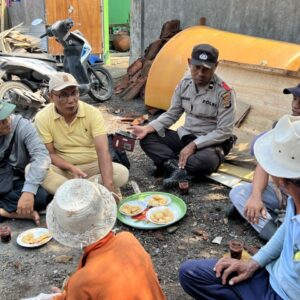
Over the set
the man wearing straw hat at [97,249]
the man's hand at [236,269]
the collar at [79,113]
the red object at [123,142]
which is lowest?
the red object at [123,142]

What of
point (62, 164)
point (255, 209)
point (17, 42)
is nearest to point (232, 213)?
point (255, 209)

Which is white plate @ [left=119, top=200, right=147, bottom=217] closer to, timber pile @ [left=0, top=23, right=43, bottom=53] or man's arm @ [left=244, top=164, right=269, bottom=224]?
man's arm @ [left=244, top=164, right=269, bottom=224]

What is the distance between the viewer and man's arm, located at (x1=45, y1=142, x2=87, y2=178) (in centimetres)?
407

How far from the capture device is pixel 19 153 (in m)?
4.05

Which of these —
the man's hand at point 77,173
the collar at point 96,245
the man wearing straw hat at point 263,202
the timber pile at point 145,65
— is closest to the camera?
the collar at point 96,245

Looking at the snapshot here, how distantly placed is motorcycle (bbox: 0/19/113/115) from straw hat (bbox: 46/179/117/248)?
5.02 metres

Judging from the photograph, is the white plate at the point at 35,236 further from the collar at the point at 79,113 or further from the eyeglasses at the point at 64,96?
the eyeglasses at the point at 64,96

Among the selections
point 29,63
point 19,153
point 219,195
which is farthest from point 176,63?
point 19,153

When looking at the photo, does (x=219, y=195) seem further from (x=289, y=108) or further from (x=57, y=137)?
(x=57, y=137)

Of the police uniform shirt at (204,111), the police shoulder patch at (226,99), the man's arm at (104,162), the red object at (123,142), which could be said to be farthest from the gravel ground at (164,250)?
the police shoulder patch at (226,99)

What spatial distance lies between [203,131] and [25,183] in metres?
1.95

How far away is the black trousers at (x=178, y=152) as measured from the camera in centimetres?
450

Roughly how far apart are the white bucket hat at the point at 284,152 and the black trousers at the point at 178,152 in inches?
90.9

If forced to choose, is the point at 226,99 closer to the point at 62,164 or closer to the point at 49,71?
the point at 62,164
